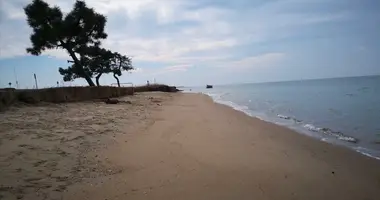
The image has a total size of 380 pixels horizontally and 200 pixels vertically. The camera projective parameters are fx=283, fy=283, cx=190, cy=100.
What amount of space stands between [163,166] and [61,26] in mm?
21694

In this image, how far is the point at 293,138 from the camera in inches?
392

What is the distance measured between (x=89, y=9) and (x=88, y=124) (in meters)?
18.4

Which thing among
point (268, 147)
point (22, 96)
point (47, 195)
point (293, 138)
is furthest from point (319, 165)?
point (22, 96)

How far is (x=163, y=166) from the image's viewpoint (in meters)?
5.78

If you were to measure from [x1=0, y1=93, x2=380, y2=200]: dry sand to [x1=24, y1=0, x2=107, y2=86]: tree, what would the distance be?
53.9ft

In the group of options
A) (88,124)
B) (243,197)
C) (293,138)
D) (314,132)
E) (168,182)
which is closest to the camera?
(243,197)

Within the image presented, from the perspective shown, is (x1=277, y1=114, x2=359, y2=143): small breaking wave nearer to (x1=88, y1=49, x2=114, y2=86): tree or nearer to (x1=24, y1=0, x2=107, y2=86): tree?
(x1=24, y1=0, x2=107, y2=86): tree

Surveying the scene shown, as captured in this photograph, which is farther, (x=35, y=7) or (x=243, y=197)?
(x=35, y=7)

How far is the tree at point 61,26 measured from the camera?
75.8 ft

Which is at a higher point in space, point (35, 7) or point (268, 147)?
point (35, 7)

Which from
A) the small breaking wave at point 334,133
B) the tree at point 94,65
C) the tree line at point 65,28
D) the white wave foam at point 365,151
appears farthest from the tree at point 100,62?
the white wave foam at point 365,151

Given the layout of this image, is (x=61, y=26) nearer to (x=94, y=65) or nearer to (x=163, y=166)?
(x=94, y=65)

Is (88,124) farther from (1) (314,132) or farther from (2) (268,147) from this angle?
(1) (314,132)

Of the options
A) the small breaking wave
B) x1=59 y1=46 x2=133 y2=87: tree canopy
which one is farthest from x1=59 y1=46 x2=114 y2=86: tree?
the small breaking wave
